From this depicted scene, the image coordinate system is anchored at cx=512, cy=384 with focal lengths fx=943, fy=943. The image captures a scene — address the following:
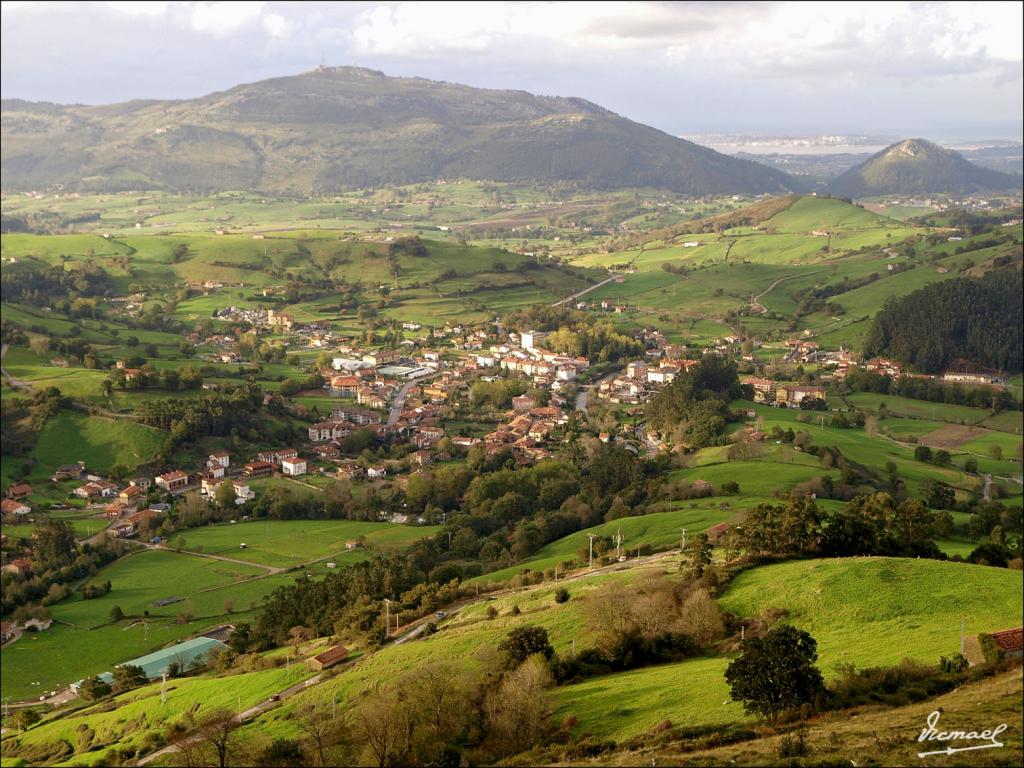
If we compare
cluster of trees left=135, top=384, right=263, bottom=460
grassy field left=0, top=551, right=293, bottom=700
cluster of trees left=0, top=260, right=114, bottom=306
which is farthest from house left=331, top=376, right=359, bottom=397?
cluster of trees left=0, top=260, right=114, bottom=306

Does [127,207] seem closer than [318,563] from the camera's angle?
No

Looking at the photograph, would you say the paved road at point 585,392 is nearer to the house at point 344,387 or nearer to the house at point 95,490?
the house at point 344,387

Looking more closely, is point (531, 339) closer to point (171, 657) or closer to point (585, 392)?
point (585, 392)

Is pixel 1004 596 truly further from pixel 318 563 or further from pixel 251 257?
pixel 251 257

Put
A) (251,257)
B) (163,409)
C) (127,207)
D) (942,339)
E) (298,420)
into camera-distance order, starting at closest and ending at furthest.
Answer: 1. (163,409)
2. (298,420)
3. (942,339)
4. (251,257)
5. (127,207)

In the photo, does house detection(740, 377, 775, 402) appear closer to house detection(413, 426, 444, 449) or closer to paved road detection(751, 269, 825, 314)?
house detection(413, 426, 444, 449)

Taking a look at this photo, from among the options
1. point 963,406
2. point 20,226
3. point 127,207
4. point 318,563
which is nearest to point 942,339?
point 963,406

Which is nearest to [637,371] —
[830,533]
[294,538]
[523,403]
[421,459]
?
[523,403]
